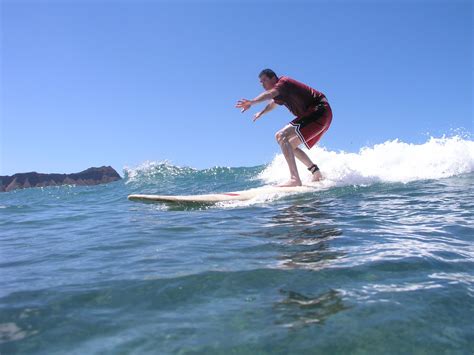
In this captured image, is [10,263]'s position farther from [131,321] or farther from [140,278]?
[131,321]

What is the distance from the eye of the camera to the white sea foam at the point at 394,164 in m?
8.94

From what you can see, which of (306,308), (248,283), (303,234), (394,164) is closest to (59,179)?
(394,164)

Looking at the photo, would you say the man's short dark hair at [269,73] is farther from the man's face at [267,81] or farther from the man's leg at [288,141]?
the man's leg at [288,141]

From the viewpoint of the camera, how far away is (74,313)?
2365 millimetres

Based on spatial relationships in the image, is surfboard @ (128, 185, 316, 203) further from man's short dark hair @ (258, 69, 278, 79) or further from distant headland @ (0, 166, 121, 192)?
distant headland @ (0, 166, 121, 192)

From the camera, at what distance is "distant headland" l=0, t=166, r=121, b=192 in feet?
114

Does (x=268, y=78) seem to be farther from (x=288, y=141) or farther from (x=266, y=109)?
(x=288, y=141)

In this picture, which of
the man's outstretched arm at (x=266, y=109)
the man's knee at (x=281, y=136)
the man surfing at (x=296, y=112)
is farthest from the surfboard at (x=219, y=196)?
the man's outstretched arm at (x=266, y=109)

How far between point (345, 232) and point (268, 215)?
1487 mm

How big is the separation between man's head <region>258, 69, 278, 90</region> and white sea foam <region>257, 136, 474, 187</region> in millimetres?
2100

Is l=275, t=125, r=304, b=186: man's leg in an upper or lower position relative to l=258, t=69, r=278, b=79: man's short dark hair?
lower

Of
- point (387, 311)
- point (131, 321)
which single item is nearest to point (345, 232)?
point (387, 311)

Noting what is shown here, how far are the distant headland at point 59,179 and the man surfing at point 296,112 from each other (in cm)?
2838

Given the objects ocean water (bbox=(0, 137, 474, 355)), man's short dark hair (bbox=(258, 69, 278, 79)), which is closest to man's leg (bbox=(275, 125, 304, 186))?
man's short dark hair (bbox=(258, 69, 278, 79))
